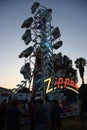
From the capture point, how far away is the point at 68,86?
1651 inches

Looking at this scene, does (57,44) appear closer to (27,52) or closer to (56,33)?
(56,33)

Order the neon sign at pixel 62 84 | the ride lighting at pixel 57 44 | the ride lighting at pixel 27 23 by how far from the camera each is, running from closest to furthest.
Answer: the neon sign at pixel 62 84 < the ride lighting at pixel 27 23 < the ride lighting at pixel 57 44

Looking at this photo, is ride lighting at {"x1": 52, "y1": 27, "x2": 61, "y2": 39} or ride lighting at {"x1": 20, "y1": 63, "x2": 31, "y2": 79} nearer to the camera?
ride lighting at {"x1": 20, "y1": 63, "x2": 31, "y2": 79}

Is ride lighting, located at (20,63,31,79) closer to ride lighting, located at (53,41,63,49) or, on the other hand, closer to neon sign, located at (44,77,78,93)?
neon sign, located at (44,77,78,93)

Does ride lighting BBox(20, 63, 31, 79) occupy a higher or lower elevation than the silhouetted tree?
lower

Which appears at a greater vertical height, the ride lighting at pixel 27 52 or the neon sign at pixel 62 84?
the ride lighting at pixel 27 52

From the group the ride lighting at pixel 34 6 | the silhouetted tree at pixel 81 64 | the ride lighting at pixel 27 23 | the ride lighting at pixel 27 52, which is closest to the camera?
the ride lighting at pixel 27 52

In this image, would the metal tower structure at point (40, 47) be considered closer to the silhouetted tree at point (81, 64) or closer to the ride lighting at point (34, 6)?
the ride lighting at point (34, 6)

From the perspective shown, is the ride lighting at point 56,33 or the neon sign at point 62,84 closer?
the neon sign at point 62,84

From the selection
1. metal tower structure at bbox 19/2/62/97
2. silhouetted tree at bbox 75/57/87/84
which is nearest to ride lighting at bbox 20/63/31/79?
metal tower structure at bbox 19/2/62/97

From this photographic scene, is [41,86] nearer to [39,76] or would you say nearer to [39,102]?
[39,76]

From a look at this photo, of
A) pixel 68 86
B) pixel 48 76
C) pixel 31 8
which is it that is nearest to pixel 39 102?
pixel 48 76

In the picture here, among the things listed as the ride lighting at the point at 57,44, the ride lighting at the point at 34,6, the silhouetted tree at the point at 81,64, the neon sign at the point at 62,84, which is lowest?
the neon sign at the point at 62,84

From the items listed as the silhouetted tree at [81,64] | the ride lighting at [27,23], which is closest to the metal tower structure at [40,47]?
the ride lighting at [27,23]
